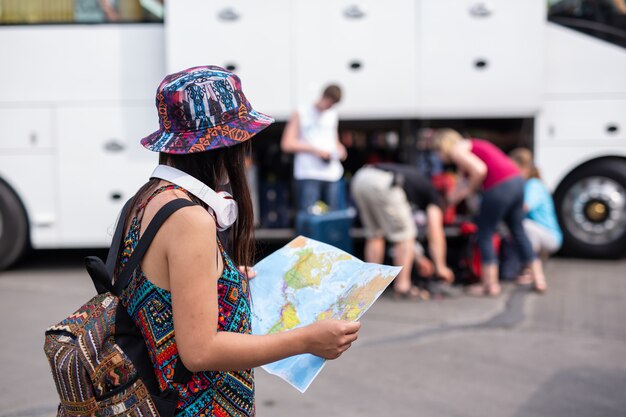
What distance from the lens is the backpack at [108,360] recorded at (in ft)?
5.80

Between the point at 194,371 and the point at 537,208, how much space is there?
6450 millimetres

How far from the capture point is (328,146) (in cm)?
784

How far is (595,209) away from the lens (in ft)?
27.2

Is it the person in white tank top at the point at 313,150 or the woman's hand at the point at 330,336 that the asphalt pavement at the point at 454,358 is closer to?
the person in white tank top at the point at 313,150

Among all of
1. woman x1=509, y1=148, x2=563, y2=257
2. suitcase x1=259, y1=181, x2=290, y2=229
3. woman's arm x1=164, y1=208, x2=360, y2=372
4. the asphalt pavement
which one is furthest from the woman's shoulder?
suitcase x1=259, y1=181, x2=290, y2=229

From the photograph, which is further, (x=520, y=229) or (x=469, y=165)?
(x=520, y=229)

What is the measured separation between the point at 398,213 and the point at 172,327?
5.24 metres

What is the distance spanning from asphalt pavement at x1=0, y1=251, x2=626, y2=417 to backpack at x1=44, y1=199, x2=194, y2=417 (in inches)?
107

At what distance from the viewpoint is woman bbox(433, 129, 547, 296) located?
7008 millimetres

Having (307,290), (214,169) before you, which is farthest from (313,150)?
(214,169)

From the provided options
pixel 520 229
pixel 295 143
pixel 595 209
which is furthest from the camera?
pixel 595 209

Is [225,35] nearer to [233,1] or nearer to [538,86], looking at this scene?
[233,1]

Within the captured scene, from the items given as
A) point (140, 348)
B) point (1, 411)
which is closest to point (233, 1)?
point (1, 411)

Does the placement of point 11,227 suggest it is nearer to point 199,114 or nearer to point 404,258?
point 404,258
